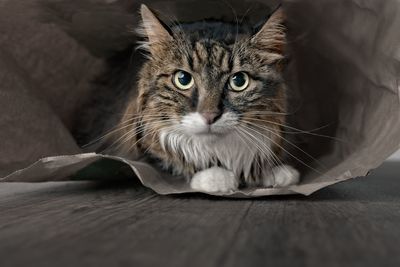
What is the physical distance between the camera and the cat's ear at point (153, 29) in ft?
5.04

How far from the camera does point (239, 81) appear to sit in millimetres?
1493

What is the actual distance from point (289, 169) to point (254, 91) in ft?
0.88

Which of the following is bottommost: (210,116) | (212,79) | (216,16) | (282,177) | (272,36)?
(282,177)

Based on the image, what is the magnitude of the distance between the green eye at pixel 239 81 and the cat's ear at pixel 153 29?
26 centimetres

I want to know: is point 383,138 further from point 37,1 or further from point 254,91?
point 37,1

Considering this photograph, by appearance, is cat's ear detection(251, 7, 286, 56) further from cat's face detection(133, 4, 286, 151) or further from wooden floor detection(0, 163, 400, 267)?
wooden floor detection(0, 163, 400, 267)

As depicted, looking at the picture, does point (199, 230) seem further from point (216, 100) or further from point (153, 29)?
point (153, 29)

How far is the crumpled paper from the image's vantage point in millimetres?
1312

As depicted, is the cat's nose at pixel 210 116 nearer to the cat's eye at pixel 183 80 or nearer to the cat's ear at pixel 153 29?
the cat's eye at pixel 183 80

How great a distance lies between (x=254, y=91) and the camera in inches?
59.2

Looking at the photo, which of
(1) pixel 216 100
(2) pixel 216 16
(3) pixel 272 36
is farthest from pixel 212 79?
(2) pixel 216 16

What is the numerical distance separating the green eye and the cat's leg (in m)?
0.29

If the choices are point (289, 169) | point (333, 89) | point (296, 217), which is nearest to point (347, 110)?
point (333, 89)

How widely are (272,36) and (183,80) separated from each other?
0.32 meters
